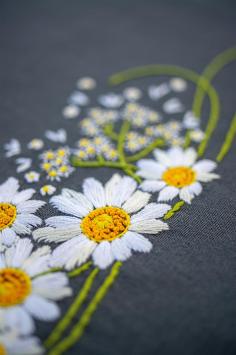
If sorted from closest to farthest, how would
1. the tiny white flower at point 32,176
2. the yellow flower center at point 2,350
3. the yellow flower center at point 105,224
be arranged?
the yellow flower center at point 2,350 → the yellow flower center at point 105,224 → the tiny white flower at point 32,176

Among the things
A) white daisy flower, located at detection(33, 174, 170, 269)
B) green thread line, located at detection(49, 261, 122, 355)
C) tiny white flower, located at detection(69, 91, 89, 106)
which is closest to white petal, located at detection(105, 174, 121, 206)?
white daisy flower, located at detection(33, 174, 170, 269)

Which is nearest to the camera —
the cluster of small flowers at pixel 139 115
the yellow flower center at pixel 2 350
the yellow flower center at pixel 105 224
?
the yellow flower center at pixel 2 350

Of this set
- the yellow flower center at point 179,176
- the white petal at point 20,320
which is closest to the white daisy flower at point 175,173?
the yellow flower center at point 179,176

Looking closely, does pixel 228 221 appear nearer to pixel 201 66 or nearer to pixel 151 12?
pixel 201 66

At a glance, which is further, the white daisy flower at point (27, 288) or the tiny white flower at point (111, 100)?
the tiny white flower at point (111, 100)

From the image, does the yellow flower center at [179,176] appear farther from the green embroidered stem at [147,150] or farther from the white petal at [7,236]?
the white petal at [7,236]

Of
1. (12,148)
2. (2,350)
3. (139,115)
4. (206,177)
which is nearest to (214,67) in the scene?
(139,115)

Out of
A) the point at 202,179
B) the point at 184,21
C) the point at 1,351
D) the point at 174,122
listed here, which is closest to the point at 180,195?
the point at 202,179
